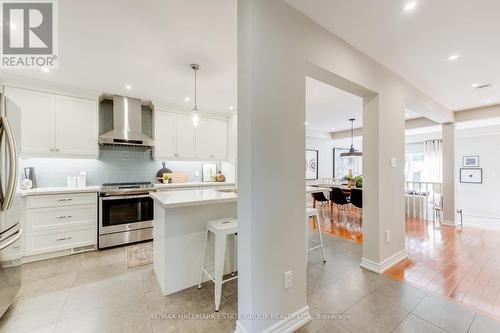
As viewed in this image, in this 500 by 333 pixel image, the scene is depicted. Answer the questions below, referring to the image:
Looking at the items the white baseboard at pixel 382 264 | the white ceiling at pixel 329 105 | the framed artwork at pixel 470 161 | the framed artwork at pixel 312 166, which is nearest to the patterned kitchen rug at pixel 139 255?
the white baseboard at pixel 382 264

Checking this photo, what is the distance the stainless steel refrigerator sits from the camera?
1.63 meters

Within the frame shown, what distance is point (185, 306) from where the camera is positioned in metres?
1.84

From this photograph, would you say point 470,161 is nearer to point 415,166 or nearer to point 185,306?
point 415,166

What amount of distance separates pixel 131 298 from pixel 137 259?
93 cm

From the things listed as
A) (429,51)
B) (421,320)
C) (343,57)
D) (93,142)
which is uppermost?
(429,51)

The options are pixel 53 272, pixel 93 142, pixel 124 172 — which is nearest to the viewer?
pixel 53 272

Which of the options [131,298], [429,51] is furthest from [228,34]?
[131,298]

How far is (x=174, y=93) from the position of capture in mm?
3506

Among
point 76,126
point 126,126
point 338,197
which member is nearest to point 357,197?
point 338,197

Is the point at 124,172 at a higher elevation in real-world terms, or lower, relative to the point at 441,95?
lower

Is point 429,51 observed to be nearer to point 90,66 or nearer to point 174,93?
point 174,93

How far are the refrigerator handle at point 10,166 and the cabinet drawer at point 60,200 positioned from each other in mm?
1284

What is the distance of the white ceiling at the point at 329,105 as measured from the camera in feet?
11.2

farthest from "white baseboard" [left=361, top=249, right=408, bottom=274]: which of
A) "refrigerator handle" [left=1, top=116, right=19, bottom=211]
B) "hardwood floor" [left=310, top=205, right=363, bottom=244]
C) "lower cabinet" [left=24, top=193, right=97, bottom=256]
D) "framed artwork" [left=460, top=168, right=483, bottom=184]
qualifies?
"framed artwork" [left=460, top=168, right=483, bottom=184]
